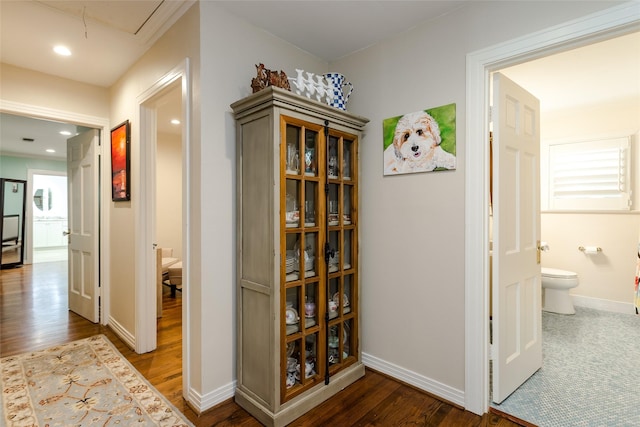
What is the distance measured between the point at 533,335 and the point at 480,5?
226 centimetres

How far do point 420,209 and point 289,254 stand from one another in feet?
3.14

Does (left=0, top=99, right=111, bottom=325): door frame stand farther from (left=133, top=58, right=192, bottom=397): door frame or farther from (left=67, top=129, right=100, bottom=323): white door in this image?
(left=133, top=58, right=192, bottom=397): door frame

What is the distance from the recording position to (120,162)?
9.49 feet

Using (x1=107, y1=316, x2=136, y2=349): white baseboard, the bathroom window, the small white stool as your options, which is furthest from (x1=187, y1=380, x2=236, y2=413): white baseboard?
the bathroom window

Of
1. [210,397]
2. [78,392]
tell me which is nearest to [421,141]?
[210,397]

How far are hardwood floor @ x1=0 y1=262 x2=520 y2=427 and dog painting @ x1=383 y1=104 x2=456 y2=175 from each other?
1514 millimetres

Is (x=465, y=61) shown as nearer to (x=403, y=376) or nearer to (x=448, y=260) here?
(x=448, y=260)

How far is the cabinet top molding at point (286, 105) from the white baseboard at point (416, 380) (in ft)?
5.89

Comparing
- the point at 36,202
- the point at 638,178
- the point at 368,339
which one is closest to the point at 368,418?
the point at 368,339

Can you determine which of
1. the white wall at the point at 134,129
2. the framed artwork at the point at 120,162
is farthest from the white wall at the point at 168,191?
the framed artwork at the point at 120,162

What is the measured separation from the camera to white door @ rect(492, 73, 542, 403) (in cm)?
188

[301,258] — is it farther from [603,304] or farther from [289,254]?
[603,304]

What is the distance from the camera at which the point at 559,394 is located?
1.98 meters

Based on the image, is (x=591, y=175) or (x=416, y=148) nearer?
(x=416, y=148)
